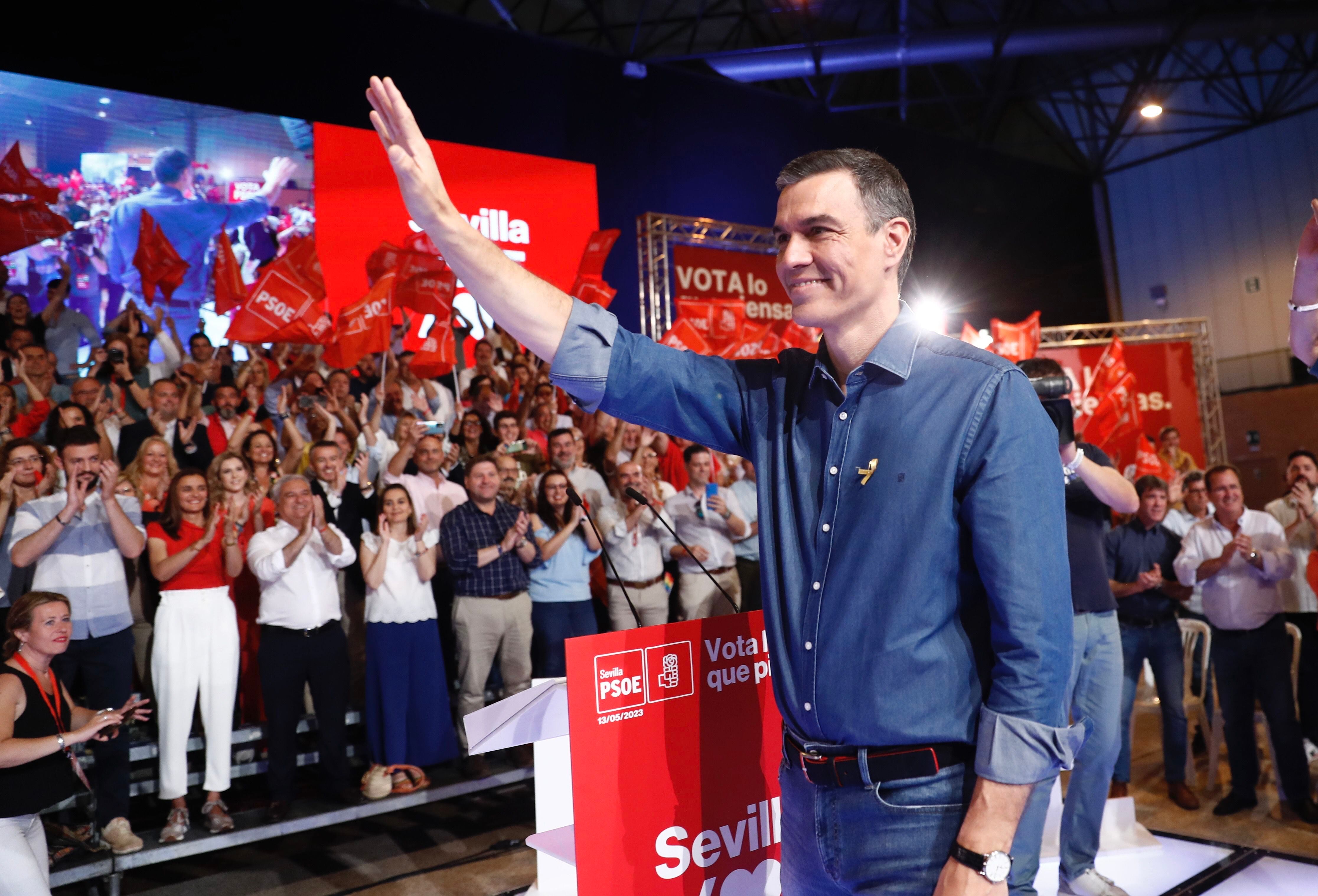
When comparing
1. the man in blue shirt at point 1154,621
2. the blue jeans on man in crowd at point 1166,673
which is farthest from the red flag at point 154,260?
the blue jeans on man in crowd at point 1166,673

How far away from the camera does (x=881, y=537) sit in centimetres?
129

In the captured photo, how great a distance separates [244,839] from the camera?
4.34 metres

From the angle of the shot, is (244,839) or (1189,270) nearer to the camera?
(244,839)

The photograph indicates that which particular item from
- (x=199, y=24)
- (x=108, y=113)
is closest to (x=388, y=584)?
(x=108, y=113)

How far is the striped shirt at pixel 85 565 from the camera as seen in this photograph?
4383mm

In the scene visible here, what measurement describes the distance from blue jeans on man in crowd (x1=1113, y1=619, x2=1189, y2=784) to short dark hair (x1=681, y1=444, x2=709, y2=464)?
2742 millimetres

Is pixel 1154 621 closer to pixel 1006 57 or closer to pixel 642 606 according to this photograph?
pixel 642 606

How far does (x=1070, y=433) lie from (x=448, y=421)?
16.9 feet

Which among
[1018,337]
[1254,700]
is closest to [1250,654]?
[1254,700]

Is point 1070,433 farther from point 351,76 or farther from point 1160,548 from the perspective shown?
point 351,76

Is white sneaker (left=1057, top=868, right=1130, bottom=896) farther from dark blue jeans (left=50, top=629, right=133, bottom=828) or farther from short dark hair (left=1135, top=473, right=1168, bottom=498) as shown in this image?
dark blue jeans (left=50, top=629, right=133, bottom=828)

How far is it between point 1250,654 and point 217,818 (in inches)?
205

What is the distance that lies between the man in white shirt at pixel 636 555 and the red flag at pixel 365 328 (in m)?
1.97

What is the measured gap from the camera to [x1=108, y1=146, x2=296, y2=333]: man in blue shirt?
301 inches
